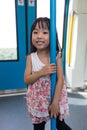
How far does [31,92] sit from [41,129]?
0.28 meters

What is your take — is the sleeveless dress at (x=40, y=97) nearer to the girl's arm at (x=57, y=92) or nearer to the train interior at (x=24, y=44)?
the girl's arm at (x=57, y=92)

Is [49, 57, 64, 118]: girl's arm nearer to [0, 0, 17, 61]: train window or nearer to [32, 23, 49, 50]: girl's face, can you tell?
[32, 23, 49, 50]: girl's face

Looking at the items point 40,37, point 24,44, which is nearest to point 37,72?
point 40,37

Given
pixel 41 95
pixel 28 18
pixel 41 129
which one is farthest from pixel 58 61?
pixel 28 18

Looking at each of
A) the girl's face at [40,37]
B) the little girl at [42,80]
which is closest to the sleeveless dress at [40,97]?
the little girl at [42,80]

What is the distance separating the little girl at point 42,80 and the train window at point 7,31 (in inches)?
59.4

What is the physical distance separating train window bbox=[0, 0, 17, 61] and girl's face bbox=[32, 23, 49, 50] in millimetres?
1617

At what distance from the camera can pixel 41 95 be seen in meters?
1.07

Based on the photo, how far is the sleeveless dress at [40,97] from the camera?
106 cm

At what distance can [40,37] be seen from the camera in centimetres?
98

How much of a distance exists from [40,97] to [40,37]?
322 mm

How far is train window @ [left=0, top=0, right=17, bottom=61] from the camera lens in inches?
98.5

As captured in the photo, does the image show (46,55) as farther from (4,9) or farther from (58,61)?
(4,9)

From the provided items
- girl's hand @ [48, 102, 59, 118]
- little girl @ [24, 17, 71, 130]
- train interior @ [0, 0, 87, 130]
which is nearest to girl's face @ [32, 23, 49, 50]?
little girl @ [24, 17, 71, 130]
